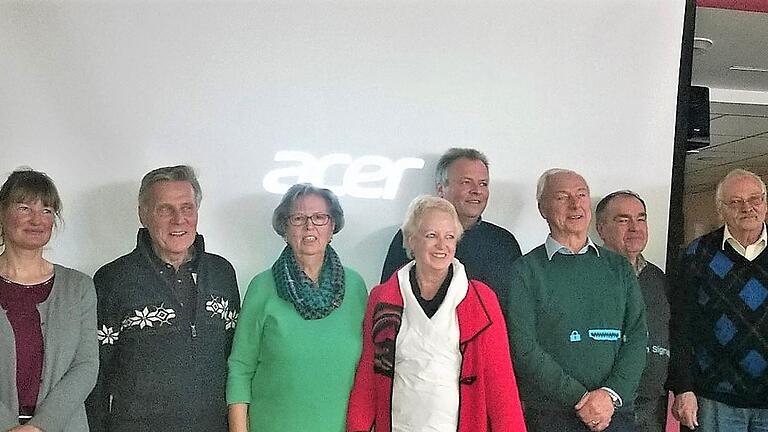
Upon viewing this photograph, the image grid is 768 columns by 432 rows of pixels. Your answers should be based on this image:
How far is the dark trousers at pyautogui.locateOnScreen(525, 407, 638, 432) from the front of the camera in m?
2.07

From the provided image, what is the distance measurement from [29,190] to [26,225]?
94mm

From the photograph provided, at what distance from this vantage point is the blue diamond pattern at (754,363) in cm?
222

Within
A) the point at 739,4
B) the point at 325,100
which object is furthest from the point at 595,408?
the point at 739,4

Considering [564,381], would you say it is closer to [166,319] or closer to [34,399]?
[166,319]

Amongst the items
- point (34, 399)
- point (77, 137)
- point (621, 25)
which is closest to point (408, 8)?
point (621, 25)

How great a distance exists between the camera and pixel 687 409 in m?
2.29

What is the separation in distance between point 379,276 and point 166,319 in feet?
1.83

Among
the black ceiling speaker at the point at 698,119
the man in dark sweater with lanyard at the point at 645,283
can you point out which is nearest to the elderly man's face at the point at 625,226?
the man in dark sweater with lanyard at the point at 645,283

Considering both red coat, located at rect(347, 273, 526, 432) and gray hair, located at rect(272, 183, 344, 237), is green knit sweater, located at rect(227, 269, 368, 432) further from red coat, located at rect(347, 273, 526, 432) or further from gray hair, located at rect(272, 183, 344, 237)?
gray hair, located at rect(272, 183, 344, 237)

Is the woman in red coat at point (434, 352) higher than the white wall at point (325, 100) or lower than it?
lower

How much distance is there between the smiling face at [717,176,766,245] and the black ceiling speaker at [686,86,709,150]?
0.25 meters

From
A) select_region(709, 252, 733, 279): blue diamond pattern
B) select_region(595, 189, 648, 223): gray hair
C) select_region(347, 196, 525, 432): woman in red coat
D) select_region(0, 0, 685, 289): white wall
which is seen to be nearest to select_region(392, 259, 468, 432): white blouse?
select_region(347, 196, 525, 432): woman in red coat

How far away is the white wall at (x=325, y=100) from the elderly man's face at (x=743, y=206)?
178 millimetres

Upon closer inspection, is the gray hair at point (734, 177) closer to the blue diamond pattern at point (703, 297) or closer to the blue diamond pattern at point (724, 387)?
the blue diamond pattern at point (703, 297)
